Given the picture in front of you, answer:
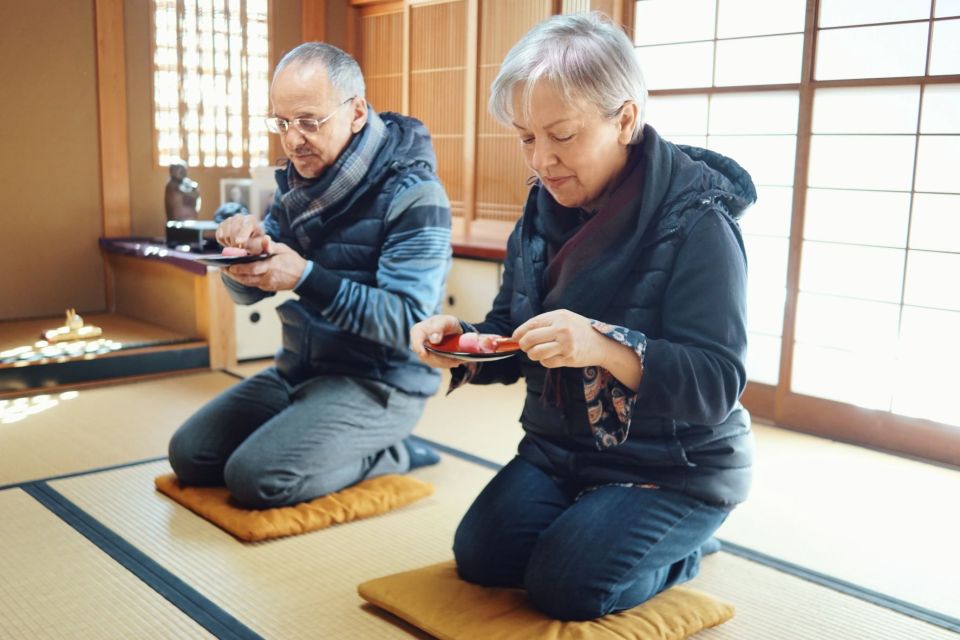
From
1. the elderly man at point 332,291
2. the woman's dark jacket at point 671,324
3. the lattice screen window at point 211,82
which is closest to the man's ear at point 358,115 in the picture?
the elderly man at point 332,291

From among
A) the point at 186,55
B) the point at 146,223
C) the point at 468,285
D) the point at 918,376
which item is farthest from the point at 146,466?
the point at 186,55

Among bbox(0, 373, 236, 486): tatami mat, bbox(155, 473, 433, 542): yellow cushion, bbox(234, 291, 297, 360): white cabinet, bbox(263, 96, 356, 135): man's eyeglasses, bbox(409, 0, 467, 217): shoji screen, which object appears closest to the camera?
bbox(155, 473, 433, 542): yellow cushion

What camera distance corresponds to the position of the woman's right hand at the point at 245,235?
2570 millimetres

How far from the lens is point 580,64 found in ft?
5.82

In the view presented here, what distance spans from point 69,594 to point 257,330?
107 inches

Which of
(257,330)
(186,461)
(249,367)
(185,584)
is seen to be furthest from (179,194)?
(185,584)

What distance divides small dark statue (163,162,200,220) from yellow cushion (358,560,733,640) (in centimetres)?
371

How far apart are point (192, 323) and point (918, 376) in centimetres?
334

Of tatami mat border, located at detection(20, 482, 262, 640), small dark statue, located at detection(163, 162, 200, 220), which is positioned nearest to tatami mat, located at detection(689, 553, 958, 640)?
tatami mat border, located at detection(20, 482, 262, 640)

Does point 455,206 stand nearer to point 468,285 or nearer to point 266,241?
point 468,285

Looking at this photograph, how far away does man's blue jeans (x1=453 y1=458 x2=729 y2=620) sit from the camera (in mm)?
1925

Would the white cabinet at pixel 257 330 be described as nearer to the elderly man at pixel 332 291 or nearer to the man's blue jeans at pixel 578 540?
the elderly man at pixel 332 291

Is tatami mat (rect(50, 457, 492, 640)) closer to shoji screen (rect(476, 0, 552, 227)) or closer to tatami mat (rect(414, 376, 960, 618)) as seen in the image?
tatami mat (rect(414, 376, 960, 618))

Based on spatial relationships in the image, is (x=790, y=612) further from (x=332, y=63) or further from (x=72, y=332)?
(x=72, y=332)
